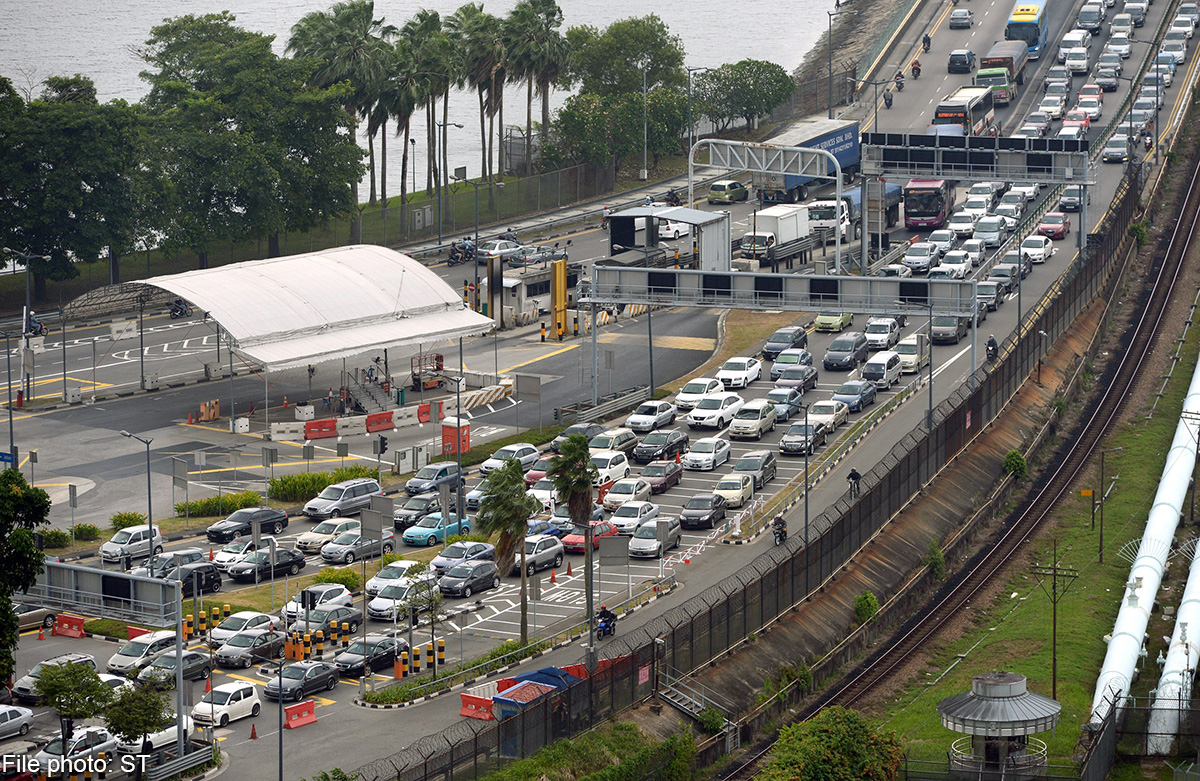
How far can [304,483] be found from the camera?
79.6 m

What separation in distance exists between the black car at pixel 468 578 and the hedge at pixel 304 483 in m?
13.8

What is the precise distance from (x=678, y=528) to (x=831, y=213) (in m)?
55.8

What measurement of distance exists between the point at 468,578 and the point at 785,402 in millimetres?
25401

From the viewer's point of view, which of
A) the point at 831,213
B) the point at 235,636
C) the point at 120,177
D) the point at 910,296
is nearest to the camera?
the point at 235,636

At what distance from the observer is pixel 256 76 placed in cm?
11825

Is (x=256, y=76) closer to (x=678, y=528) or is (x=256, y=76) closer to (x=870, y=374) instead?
(x=870, y=374)

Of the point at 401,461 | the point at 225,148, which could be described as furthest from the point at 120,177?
the point at 401,461

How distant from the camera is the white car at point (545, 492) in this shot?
74675 millimetres

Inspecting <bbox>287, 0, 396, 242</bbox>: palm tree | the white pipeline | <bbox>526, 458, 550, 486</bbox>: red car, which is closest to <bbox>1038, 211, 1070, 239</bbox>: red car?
the white pipeline

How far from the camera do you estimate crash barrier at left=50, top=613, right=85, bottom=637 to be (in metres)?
64.1

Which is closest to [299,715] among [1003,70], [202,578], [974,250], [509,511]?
[509,511]

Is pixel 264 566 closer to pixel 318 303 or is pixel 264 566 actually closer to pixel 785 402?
pixel 318 303

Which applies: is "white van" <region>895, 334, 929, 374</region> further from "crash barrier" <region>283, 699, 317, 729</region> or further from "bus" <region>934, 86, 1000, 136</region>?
"crash barrier" <region>283, 699, 317, 729</region>

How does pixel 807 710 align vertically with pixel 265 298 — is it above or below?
below
